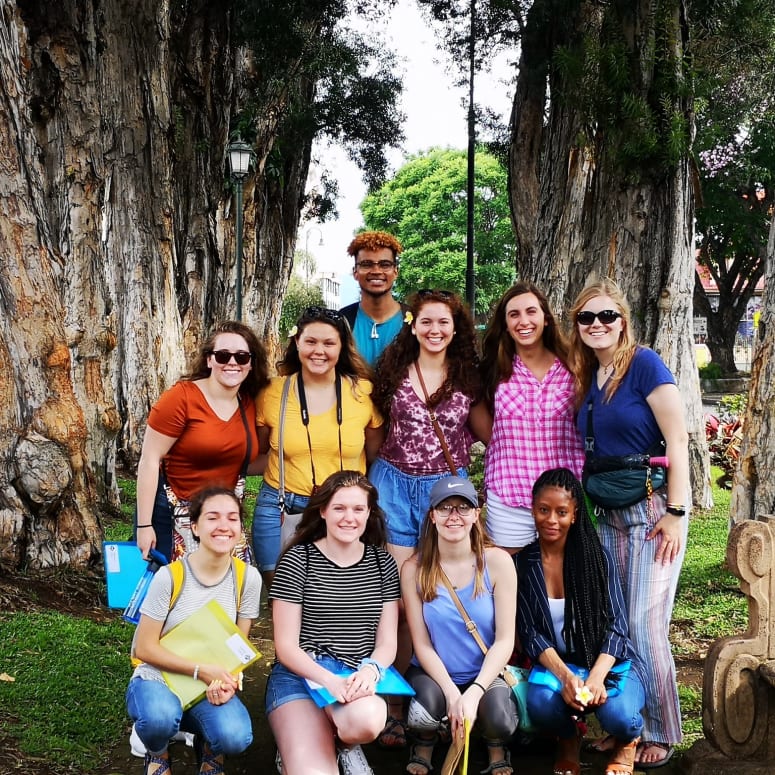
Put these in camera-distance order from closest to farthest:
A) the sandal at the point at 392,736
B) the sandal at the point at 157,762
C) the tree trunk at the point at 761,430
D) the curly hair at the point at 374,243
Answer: the sandal at the point at 157,762
the sandal at the point at 392,736
the curly hair at the point at 374,243
the tree trunk at the point at 761,430

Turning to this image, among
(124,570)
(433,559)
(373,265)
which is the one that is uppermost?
(373,265)

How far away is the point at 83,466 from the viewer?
643 cm

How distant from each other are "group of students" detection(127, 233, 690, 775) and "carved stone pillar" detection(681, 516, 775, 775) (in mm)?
238

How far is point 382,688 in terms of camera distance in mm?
3541

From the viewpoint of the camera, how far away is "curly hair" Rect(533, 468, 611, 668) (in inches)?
149

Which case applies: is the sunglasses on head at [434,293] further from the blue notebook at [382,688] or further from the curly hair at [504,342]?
the blue notebook at [382,688]

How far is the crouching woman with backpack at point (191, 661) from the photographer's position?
11.1ft

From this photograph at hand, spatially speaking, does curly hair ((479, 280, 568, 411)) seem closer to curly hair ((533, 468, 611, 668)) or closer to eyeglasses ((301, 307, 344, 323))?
curly hair ((533, 468, 611, 668))

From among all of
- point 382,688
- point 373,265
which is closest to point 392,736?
point 382,688

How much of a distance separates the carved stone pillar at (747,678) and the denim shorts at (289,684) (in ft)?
5.11

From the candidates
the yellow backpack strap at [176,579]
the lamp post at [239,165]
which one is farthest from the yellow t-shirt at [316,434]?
the lamp post at [239,165]

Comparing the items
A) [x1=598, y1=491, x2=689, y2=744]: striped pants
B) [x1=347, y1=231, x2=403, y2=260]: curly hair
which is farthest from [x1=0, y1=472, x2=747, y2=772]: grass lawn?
[x1=347, y1=231, x2=403, y2=260]: curly hair

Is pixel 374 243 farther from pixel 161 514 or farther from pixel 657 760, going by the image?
pixel 657 760

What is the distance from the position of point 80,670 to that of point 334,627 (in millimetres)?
2020
